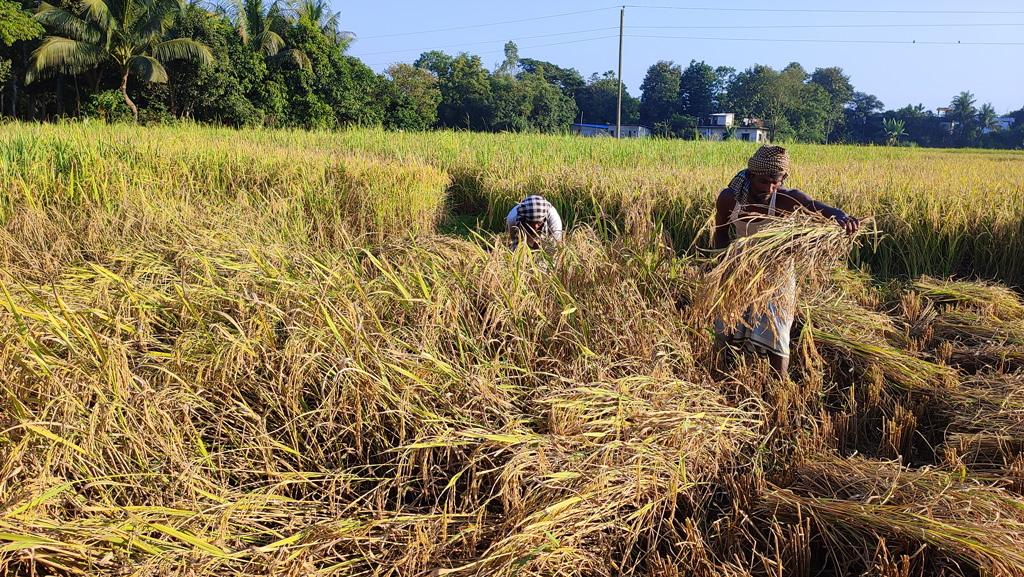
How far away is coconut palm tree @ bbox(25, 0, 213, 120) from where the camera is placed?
17.5m

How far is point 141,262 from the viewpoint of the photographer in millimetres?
2707

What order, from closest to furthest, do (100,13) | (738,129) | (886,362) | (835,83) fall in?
(886,362) → (738,129) → (100,13) → (835,83)

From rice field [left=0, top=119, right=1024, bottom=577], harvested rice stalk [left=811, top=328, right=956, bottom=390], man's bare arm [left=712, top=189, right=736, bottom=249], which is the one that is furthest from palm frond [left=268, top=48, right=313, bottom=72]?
harvested rice stalk [left=811, top=328, right=956, bottom=390]

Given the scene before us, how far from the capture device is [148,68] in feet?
58.2

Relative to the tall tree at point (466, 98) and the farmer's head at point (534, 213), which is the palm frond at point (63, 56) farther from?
the farmer's head at point (534, 213)

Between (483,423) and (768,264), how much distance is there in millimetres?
1216

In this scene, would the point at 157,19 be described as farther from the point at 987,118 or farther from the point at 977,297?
the point at 987,118

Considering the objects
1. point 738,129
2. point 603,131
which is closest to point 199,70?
point 603,131

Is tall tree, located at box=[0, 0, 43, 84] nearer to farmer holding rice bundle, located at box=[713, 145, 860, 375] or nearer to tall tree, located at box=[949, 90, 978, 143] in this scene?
farmer holding rice bundle, located at box=[713, 145, 860, 375]

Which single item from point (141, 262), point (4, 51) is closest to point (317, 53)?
point (4, 51)

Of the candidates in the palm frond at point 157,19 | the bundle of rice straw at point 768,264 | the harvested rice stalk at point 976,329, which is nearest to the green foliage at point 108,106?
the palm frond at point 157,19

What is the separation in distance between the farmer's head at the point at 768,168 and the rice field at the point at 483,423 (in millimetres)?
303

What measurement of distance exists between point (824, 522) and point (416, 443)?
1179mm

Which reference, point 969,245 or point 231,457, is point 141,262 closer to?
point 231,457
